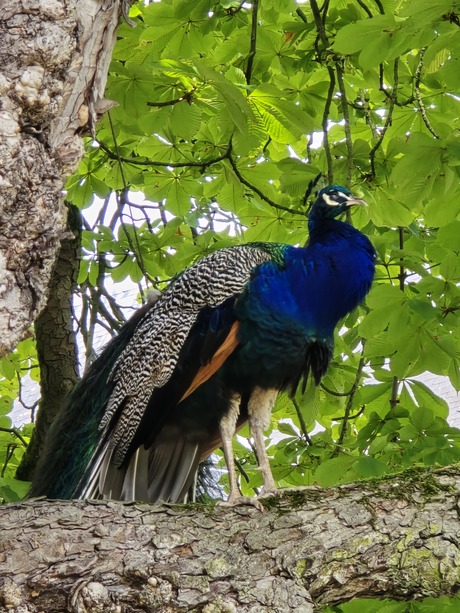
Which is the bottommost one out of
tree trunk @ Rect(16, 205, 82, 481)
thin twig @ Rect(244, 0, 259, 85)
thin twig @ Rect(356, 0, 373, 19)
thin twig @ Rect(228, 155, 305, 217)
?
tree trunk @ Rect(16, 205, 82, 481)

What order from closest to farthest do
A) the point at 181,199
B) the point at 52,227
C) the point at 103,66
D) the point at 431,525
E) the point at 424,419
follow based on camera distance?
the point at 52,227 < the point at 103,66 < the point at 431,525 < the point at 424,419 < the point at 181,199

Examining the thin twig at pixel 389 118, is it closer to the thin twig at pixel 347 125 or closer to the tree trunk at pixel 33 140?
the thin twig at pixel 347 125

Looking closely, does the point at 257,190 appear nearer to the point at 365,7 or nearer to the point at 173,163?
the point at 173,163

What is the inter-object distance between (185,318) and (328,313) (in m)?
0.54

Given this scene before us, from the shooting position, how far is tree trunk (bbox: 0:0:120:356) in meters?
1.86

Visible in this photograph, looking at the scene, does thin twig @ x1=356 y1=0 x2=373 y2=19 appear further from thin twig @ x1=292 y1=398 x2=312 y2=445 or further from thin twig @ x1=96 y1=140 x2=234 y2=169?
thin twig @ x1=292 y1=398 x2=312 y2=445

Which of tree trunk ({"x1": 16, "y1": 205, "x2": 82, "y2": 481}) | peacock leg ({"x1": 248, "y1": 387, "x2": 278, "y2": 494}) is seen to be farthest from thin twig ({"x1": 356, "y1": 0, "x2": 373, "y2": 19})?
tree trunk ({"x1": 16, "y1": 205, "x2": 82, "y2": 481})

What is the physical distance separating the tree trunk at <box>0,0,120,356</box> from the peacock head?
1.77 m

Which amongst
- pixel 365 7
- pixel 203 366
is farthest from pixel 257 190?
pixel 203 366

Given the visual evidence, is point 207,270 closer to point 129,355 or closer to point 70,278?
point 129,355

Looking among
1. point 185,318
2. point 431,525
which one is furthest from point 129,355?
→ point 431,525

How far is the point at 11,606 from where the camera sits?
2.02m

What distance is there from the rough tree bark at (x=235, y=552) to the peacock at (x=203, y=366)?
2.75 feet

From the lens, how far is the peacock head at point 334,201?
361 cm
